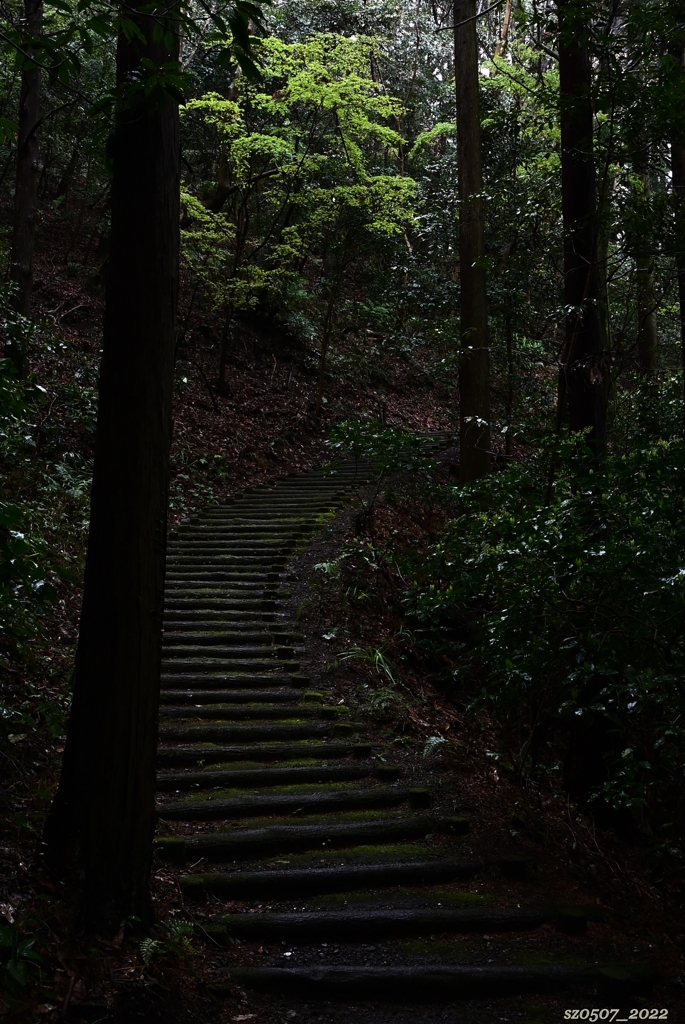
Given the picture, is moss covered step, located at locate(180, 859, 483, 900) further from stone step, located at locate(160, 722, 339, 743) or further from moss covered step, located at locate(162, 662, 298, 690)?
moss covered step, located at locate(162, 662, 298, 690)

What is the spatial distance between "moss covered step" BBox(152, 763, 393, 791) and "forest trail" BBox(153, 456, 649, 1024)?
0.01 metres

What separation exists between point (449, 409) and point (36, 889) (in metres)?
17.5

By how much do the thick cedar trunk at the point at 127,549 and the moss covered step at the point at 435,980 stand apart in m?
0.77

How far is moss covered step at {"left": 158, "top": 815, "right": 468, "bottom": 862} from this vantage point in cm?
503

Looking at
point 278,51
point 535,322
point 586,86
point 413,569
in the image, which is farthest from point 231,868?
point 278,51

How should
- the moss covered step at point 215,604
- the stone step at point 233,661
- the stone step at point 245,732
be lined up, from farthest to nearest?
1. the moss covered step at point 215,604
2. the stone step at point 233,661
3. the stone step at point 245,732

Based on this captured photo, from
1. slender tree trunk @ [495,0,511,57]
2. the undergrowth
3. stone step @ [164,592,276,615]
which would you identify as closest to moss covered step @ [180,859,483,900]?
the undergrowth

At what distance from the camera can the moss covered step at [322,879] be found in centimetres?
473

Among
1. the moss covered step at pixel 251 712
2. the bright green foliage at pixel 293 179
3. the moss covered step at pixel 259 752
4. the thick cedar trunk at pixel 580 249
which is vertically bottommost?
the moss covered step at pixel 259 752

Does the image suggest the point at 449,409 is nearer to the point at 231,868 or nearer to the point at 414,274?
the point at 414,274

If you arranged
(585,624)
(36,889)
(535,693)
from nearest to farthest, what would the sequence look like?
(36,889) → (585,624) → (535,693)

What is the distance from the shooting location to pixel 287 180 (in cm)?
1708

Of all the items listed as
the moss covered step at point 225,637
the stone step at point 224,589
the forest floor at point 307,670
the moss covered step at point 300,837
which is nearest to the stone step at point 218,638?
the moss covered step at point 225,637

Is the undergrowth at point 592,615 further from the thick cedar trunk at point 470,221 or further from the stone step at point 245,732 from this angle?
the thick cedar trunk at point 470,221
